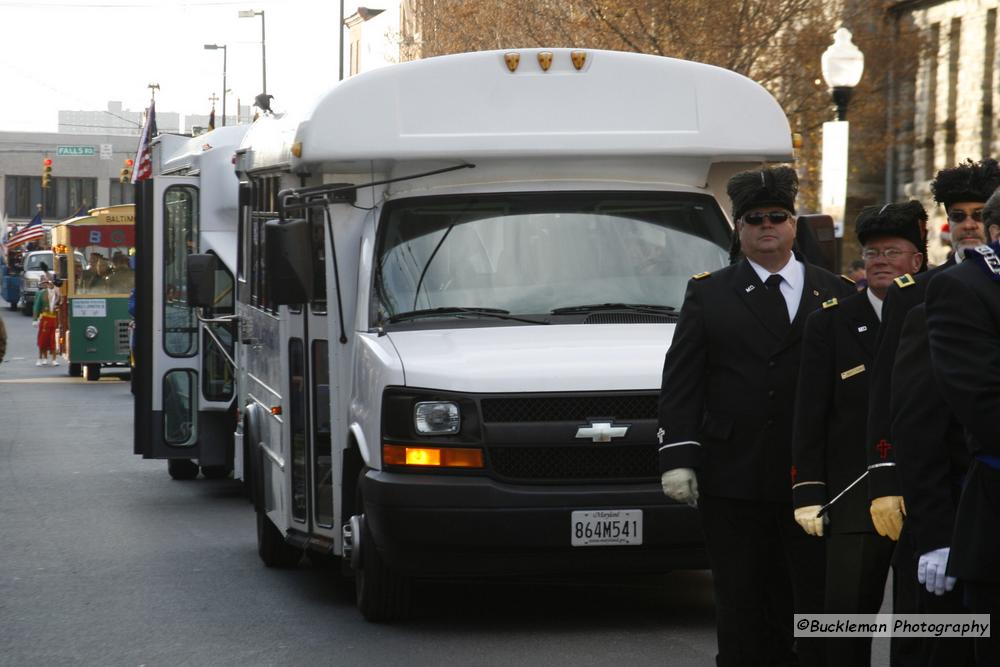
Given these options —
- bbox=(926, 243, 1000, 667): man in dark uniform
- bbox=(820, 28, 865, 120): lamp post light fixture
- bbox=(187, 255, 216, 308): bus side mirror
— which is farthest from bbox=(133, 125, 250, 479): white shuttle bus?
bbox=(926, 243, 1000, 667): man in dark uniform

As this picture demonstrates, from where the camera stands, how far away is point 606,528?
7.91 meters

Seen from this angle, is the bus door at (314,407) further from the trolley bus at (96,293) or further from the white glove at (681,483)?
the trolley bus at (96,293)

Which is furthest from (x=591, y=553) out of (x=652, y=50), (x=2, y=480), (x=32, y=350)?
(x=32, y=350)

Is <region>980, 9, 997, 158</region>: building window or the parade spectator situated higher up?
<region>980, 9, 997, 158</region>: building window

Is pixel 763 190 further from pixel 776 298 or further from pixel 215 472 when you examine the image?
pixel 215 472

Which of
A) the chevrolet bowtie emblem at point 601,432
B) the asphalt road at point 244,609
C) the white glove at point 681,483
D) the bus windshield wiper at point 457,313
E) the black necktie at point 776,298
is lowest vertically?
the asphalt road at point 244,609

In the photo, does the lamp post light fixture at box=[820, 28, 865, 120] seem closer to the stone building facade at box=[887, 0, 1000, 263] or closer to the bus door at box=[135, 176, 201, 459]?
the bus door at box=[135, 176, 201, 459]

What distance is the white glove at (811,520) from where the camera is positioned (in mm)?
5809

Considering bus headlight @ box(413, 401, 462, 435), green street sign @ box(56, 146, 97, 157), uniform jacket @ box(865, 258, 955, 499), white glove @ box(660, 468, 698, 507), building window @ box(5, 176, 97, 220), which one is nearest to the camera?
uniform jacket @ box(865, 258, 955, 499)

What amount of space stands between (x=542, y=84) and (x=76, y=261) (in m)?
24.6

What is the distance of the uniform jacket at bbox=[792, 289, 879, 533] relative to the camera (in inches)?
232

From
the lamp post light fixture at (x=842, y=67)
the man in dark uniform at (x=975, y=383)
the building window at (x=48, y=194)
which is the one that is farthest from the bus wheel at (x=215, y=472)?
the building window at (x=48, y=194)

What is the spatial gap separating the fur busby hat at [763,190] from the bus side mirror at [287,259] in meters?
2.81

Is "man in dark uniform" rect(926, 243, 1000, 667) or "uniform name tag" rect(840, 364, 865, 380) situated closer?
"man in dark uniform" rect(926, 243, 1000, 667)
